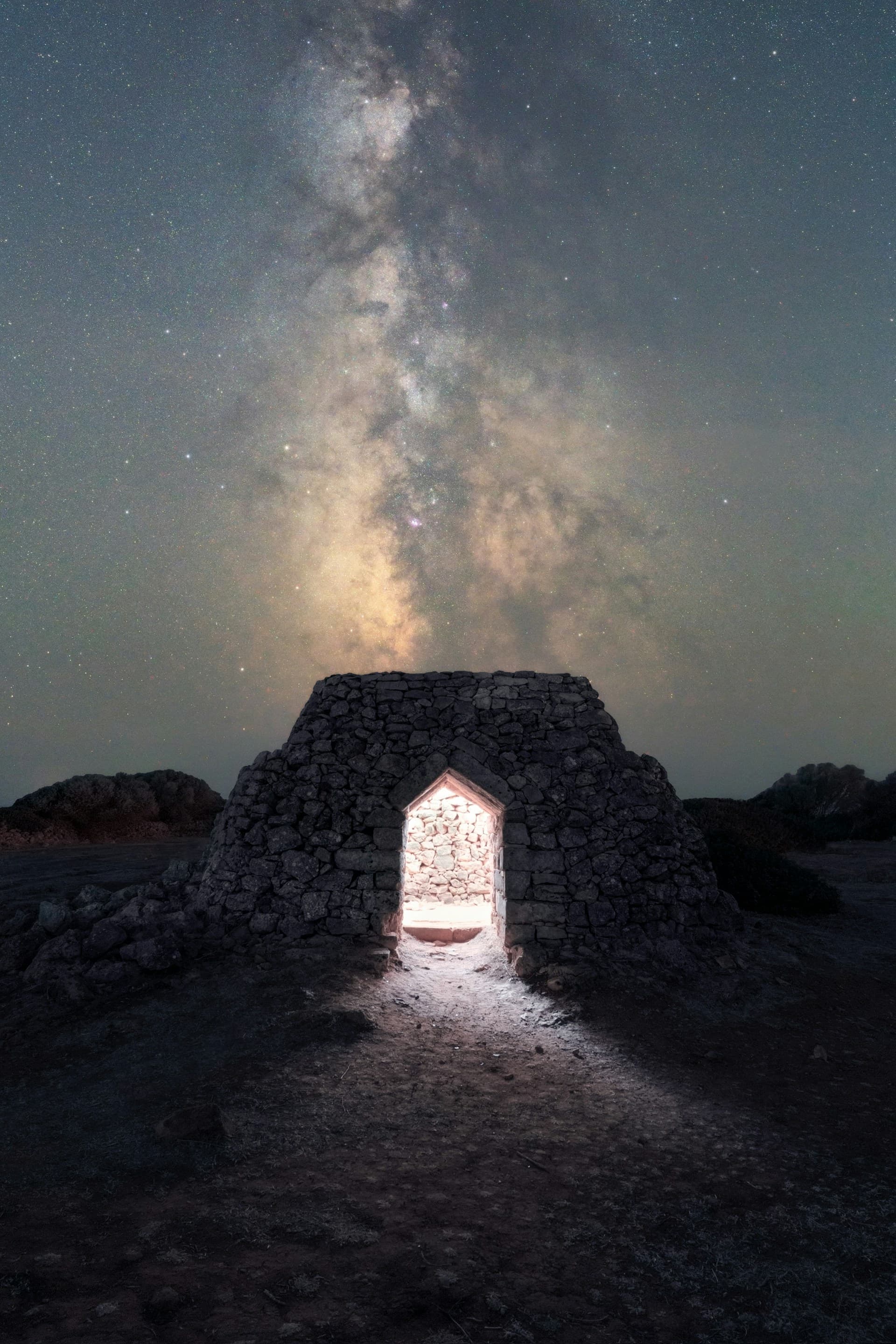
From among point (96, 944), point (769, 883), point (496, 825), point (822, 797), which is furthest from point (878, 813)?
point (96, 944)

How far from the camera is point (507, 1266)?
12.3ft

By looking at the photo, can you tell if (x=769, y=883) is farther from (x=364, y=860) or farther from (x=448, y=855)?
(x=364, y=860)

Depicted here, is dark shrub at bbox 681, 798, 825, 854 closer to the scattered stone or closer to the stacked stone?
the stacked stone

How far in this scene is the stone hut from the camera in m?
9.09

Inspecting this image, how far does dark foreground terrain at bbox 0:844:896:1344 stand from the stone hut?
0.75 m

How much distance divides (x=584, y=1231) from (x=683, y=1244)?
57 cm

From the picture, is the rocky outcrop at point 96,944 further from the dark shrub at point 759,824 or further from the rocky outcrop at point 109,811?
the rocky outcrop at point 109,811

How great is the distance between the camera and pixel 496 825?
10688mm

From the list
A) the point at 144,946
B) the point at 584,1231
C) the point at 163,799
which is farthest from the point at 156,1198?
the point at 163,799

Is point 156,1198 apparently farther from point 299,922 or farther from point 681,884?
point 681,884

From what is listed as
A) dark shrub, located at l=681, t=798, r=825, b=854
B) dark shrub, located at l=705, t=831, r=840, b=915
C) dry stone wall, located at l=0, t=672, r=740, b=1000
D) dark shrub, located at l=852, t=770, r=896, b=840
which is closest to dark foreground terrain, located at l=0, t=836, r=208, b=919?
dry stone wall, located at l=0, t=672, r=740, b=1000

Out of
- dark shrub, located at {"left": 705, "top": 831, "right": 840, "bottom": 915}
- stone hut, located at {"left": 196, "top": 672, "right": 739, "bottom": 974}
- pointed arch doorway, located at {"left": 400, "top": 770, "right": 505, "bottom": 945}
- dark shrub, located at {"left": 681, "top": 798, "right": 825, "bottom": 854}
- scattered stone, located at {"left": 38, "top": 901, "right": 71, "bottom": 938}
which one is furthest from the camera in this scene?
dark shrub, located at {"left": 681, "top": 798, "right": 825, "bottom": 854}

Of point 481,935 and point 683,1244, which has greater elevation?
point 481,935

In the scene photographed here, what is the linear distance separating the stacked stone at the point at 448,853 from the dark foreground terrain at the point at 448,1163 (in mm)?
7175
